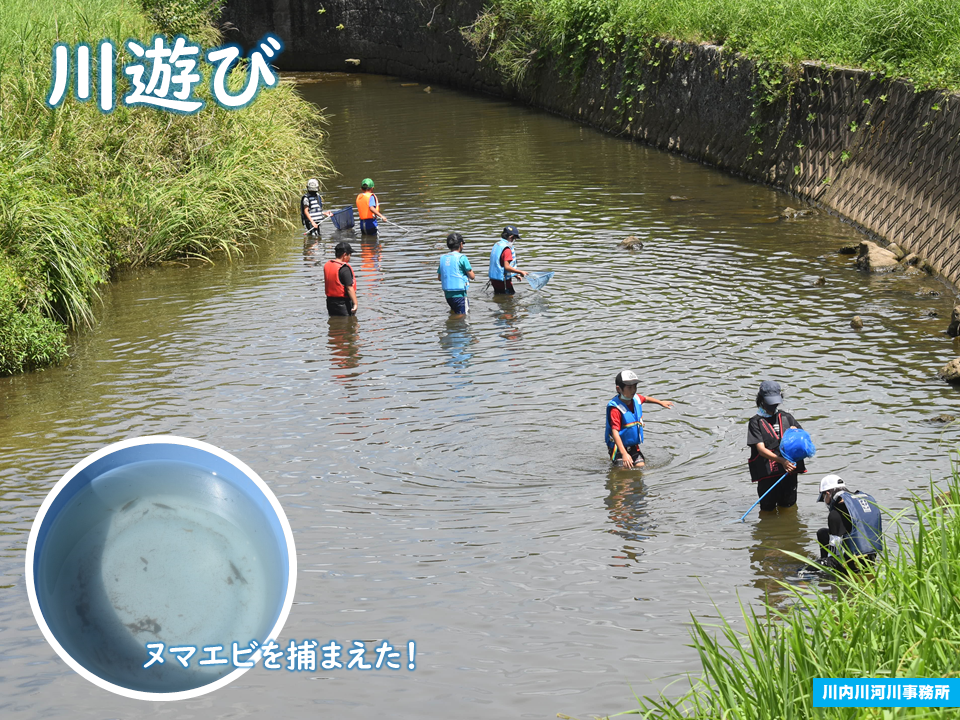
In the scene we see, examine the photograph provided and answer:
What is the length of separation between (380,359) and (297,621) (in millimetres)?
7213

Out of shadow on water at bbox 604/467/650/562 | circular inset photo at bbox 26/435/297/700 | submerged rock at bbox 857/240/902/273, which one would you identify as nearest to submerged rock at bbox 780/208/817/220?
submerged rock at bbox 857/240/902/273

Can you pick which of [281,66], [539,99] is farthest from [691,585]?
[281,66]

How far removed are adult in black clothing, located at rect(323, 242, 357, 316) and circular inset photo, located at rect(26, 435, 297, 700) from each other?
44.9 ft

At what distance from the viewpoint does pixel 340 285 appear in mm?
17438

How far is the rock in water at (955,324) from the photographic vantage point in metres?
14.9

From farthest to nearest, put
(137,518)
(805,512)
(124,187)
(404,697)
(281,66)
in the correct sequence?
(281,66) < (124,187) < (805,512) < (404,697) < (137,518)

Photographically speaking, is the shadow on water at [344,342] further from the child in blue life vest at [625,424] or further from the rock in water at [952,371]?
the rock in water at [952,371]

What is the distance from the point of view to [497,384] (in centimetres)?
1450

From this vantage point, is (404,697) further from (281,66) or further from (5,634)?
(281,66)

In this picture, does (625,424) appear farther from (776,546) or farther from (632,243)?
(632,243)

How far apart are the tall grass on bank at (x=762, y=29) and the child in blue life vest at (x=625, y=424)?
11.1 m

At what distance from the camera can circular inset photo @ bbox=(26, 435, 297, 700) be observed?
12.0 feet

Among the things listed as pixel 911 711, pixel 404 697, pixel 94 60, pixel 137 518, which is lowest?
pixel 404 697

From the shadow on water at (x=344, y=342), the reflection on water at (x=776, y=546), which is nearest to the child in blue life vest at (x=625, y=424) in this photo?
the reflection on water at (x=776, y=546)
